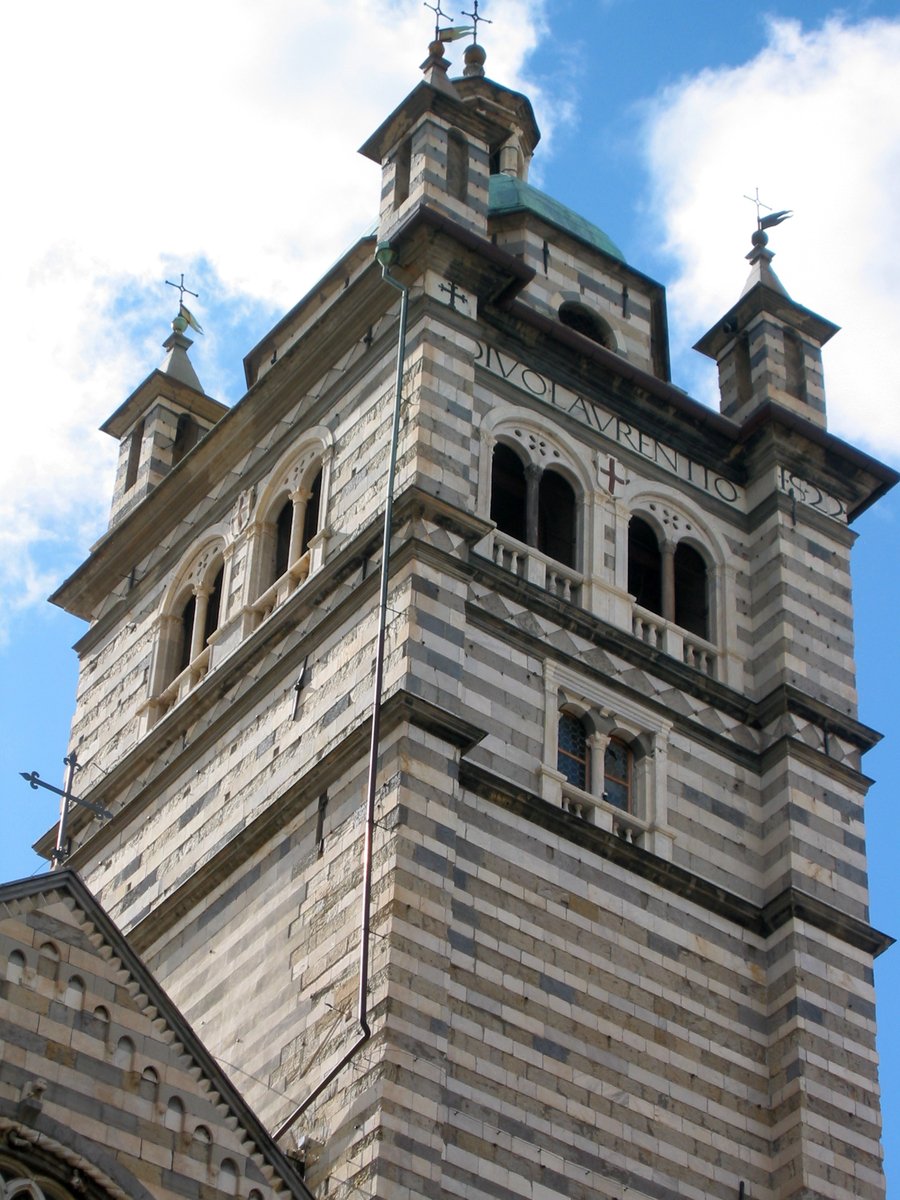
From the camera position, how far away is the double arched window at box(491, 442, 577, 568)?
1534 inches

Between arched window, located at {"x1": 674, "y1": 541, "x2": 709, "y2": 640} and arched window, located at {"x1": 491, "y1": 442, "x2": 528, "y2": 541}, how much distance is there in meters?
2.28

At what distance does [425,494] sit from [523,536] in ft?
8.56

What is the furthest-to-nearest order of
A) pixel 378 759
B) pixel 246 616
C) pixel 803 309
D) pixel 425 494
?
pixel 803 309 < pixel 246 616 < pixel 425 494 < pixel 378 759

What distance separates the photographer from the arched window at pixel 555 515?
39188mm

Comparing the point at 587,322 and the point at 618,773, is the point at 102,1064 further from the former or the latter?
the point at 587,322

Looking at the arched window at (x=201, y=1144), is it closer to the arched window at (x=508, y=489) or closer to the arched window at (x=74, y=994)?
the arched window at (x=74, y=994)

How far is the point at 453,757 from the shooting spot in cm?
3438

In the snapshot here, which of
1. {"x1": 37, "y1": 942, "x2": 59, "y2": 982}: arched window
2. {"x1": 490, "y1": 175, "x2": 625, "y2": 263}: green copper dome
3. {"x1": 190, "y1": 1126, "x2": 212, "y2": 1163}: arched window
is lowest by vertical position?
{"x1": 190, "y1": 1126, "x2": 212, "y2": 1163}: arched window

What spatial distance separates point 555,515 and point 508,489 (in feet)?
2.27

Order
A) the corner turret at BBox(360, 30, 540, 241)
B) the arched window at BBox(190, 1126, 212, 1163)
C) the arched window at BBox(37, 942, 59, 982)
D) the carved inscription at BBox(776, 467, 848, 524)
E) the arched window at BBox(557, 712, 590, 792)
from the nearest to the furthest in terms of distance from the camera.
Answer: the arched window at BBox(37, 942, 59, 982) < the arched window at BBox(190, 1126, 212, 1163) < the arched window at BBox(557, 712, 590, 792) < the corner turret at BBox(360, 30, 540, 241) < the carved inscription at BBox(776, 467, 848, 524)

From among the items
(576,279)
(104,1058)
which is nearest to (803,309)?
(576,279)

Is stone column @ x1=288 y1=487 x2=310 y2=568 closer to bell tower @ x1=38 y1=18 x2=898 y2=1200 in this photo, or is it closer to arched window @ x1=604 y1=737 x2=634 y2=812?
bell tower @ x1=38 y1=18 x2=898 y2=1200

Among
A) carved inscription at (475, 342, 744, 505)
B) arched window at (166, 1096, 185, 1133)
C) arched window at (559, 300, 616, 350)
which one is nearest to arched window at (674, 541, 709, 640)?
carved inscription at (475, 342, 744, 505)

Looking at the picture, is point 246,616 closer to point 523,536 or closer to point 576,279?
point 523,536
